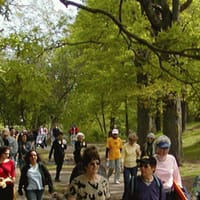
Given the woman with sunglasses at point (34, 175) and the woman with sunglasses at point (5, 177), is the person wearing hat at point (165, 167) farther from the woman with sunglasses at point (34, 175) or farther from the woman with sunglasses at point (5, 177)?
the woman with sunglasses at point (5, 177)

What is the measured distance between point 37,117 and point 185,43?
42.4 m

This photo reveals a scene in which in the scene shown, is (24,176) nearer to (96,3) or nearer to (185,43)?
(185,43)

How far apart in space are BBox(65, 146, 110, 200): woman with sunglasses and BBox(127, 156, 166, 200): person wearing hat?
3.68 ft

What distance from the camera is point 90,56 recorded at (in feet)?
81.7

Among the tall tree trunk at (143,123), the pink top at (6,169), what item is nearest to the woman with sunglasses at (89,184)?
the pink top at (6,169)

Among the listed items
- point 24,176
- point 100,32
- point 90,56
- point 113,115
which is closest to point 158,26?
point 100,32

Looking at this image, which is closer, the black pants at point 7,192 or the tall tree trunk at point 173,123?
the black pants at point 7,192

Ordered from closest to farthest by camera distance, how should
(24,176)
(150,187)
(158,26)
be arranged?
(150,187)
(24,176)
(158,26)

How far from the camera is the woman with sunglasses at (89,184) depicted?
18.6 ft

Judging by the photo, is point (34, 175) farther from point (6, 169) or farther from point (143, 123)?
point (143, 123)

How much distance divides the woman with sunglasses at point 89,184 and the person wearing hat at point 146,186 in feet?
3.68

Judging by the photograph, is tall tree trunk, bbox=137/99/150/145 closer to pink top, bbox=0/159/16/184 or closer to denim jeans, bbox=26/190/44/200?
denim jeans, bbox=26/190/44/200

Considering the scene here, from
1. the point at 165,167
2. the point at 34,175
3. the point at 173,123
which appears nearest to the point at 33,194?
the point at 34,175

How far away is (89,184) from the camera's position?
5723 mm
